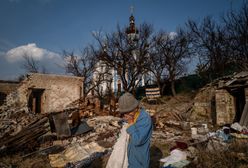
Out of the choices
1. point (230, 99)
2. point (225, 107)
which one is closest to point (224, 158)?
point (225, 107)

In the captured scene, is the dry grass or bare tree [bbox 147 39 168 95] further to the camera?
bare tree [bbox 147 39 168 95]

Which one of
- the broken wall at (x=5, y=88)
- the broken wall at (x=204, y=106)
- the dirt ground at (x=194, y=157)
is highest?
Answer: the broken wall at (x=5, y=88)

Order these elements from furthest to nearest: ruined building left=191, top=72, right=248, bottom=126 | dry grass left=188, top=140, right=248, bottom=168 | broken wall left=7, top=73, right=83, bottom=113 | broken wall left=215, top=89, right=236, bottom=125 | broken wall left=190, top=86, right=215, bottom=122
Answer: broken wall left=7, top=73, right=83, bottom=113 < broken wall left=190, top=86, right=215, bottom=122 < broken wall left=215, top=89, right=236, bottom=125 < ruined building left=191, top=72, right=248, bottom=126 < dry grass left=188, top=140, right=248, bottom=168

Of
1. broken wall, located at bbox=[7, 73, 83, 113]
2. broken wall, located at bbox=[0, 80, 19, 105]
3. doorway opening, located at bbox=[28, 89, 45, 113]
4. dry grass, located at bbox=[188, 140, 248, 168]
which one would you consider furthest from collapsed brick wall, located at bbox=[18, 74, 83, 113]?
dry grass, located at bbox=[188, 140, 248, 168]

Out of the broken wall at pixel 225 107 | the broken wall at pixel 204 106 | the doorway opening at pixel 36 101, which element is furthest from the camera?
the doorway opening at pixel 36 101

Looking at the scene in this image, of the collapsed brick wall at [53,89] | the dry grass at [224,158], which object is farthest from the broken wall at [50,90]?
the dry grass at [224,158]

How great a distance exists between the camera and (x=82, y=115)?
13.5 m

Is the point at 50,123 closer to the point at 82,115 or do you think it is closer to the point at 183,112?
the point at 82,115

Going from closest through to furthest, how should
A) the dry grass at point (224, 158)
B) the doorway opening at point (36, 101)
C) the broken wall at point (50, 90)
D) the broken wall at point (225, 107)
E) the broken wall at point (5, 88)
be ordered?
1. the dry grass at point (224, 158)
2. the broken wall at point (225, 107)
3. the broken wall at point (50, 90)
4. the doorway opening at point (36, 101)
5. the broken wall at point (5, 88)

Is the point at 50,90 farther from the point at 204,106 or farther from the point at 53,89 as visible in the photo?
the point at 204,106

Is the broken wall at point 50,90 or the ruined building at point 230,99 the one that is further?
the broken wall at point 50,90

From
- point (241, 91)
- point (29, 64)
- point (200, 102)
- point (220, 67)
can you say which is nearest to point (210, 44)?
point (220, 67)

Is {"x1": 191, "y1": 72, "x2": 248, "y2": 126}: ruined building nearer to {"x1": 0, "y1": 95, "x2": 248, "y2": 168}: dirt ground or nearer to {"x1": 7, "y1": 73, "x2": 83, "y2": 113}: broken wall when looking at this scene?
{"x1": 0, "y1": 95, "x2": 248, "y2": 168}: dirt ground

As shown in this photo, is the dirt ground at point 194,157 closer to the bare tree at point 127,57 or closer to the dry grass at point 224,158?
the dry grass at point 224,158
